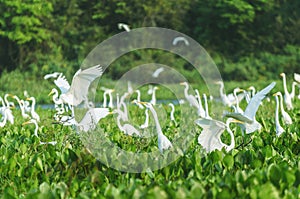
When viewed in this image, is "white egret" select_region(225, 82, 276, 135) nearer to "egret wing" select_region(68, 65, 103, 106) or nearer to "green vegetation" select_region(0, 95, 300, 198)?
"green vegetation" select_region(0, 95, 300, 198)

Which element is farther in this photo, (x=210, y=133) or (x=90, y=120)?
(x=90, y=120)

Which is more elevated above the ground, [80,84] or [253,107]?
[80,84]

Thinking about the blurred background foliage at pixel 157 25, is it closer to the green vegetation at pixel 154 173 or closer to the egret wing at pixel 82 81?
the egret wing at pixel 82 81

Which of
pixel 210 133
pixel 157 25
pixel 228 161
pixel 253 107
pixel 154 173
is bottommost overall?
pixel 154 173

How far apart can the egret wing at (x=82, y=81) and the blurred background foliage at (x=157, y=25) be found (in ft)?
55.0

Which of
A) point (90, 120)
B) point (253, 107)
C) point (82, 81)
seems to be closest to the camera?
point (253, 107)

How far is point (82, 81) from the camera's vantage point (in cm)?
715

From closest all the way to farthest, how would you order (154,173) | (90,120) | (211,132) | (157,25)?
(154,173) < (211,132) < (90,120) < (157,25)

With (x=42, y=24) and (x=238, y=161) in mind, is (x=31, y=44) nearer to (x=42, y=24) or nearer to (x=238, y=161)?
(x=42, y=24)

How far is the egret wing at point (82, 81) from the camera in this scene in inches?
275

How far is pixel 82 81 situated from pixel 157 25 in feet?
68.9

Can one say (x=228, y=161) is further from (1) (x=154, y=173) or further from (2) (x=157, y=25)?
(2) (x=157, y=25)

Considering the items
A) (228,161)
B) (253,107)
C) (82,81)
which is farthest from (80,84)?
(228,161)

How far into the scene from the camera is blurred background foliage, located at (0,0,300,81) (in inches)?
990
